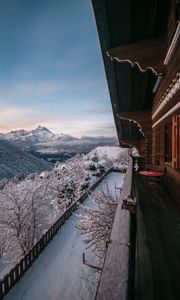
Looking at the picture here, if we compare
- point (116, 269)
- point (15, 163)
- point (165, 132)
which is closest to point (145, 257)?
point (116, 269)

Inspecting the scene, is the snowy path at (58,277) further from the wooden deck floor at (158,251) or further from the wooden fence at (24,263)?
the wooden deck floor at (158,251)

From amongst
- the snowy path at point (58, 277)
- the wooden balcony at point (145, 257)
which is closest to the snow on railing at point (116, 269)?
the wooden balcony at point (145, 257)

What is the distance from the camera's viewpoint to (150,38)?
4965mm

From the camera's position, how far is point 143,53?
197 inches

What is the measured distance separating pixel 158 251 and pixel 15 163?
74.9m

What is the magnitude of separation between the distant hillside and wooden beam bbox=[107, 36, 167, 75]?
6106cm

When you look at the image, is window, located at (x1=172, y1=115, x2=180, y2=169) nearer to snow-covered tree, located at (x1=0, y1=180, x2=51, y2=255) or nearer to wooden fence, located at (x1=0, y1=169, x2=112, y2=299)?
wooden fence, located at (x1=0, y1=169, x2=112, y2=299)

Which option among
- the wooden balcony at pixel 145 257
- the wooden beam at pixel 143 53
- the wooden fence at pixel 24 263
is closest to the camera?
the wooden balcony at pixel 145 257

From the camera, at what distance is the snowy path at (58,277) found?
286 inches

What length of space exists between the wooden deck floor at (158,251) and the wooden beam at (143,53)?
3.36m

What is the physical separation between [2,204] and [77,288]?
12872 mm

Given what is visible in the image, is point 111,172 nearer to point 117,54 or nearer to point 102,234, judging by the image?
point 102,234

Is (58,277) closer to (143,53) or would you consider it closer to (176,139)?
(176,139)

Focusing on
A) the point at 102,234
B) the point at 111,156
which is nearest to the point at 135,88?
the point at 102,234
